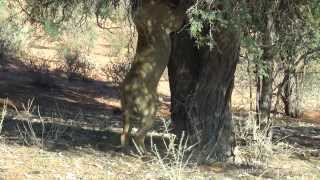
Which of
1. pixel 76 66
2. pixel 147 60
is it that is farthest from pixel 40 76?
pixel 147 60

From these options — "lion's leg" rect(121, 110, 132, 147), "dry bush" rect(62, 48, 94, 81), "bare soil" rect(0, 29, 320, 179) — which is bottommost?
"bare soil" rect(0, 29, 320, 179)

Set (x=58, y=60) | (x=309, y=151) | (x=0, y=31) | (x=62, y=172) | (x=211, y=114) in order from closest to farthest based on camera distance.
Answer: (x=62, y=172) < (x=211, y=114) < (x=309, y=151) < (x=0, y=31) < (x=58, y=60)

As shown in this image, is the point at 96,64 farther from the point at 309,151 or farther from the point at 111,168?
the point at 111,168

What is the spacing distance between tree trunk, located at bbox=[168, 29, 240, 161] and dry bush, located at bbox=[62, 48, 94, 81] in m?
14.8

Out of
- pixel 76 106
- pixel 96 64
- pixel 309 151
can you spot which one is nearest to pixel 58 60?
pixel 96 64

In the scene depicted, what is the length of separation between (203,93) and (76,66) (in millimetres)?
16091

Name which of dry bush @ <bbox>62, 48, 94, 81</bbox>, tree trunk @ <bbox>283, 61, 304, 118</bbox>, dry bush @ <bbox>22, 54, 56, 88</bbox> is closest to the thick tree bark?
tree trunk @ <bbox>283, 61, 304, 118</bbox>

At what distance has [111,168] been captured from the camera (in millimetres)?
7395

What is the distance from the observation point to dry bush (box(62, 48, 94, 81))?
82.1 ft

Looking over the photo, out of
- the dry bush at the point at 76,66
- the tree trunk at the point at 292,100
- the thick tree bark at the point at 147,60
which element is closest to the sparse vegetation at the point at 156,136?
the thick tree bark at the point at 147,60

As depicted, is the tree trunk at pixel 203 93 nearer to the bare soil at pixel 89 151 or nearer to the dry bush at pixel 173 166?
the bare soil at pixel 89 151

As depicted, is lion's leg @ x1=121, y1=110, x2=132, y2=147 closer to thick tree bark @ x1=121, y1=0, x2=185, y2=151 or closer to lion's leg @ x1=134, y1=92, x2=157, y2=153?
thick tree bark @ x1=121, y1=0, x2=185, y2=151

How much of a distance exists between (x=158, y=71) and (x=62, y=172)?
6.75 feet

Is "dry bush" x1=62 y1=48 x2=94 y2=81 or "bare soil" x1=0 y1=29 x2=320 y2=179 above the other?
"dry bush" x1=62 y1=48 x2=94 y2=81
